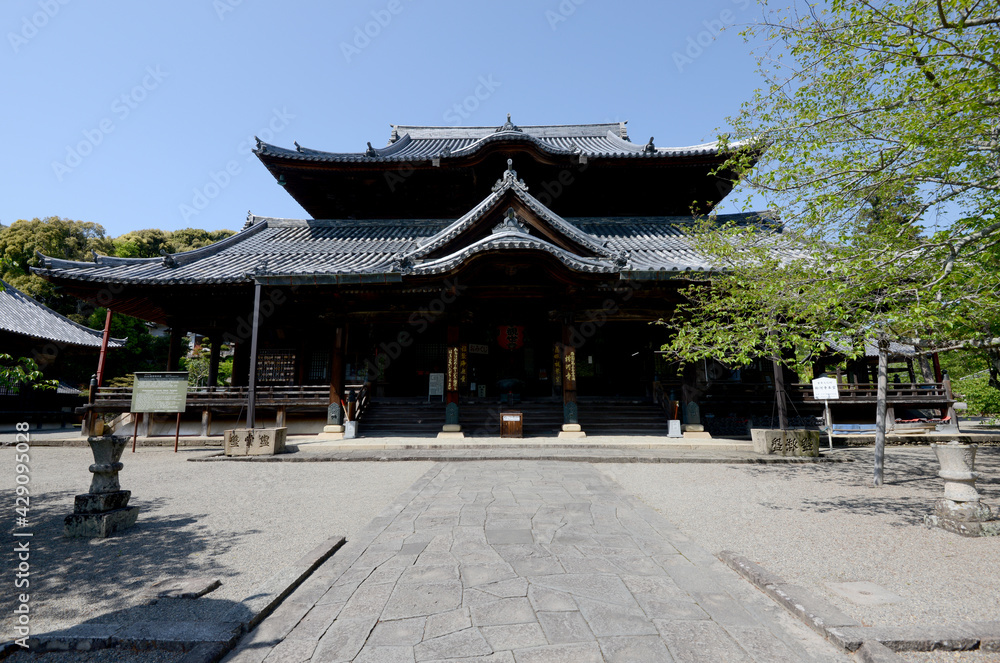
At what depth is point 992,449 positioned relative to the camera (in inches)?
482

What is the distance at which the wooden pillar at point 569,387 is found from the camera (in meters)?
12.2

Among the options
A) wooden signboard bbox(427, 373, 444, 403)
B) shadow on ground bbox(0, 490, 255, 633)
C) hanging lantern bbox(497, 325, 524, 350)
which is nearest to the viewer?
shadow on ground bbox(0, 490, 255, 633)

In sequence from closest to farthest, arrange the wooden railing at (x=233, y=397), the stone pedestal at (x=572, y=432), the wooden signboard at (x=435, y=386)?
the stone pedestal at (x=572, y=432) < the wooden railing at (x=233, y=397) < the wooden signboard at (x=435, y=386)

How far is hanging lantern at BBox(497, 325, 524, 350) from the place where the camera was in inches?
630

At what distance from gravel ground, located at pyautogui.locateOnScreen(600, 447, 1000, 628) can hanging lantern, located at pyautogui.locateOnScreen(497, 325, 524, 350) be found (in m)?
7.40

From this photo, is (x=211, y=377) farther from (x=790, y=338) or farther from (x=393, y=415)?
(x=790, y=338)

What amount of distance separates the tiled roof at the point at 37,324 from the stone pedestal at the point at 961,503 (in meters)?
26.4

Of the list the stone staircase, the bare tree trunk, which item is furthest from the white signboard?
the stone staircase

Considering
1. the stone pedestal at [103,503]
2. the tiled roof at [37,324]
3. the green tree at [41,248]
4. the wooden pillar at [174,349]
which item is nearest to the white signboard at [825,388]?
the stone pedestal at [103,503]

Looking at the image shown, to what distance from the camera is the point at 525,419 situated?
44.7 ft

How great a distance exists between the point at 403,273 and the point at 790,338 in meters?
8.86

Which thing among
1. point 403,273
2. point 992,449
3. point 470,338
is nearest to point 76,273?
point 403,273

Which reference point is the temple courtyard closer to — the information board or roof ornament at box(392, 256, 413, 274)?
the information board

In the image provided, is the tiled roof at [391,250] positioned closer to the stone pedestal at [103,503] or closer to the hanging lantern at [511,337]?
the hanging lantern at [511,337]
